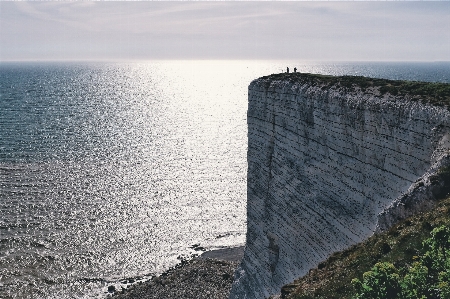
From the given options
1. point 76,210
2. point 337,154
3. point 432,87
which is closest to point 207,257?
point 76,210

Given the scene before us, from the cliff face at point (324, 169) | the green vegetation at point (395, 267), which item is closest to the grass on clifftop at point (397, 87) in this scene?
the cliff face at point (324, 169)

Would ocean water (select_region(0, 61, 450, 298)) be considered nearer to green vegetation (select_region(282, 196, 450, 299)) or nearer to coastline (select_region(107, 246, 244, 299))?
coastline (select_region(107, 246, 244, 299))

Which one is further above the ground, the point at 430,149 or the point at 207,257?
the point at 430,149

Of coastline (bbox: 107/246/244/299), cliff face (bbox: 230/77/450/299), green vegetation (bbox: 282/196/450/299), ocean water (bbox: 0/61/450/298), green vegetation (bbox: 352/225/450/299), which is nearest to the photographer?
green vegetation (bbox: 352/225/450/299)

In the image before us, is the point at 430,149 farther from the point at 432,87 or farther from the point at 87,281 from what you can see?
the point at 87,281

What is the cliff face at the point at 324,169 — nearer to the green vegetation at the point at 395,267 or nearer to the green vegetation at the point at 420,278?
the green vegetation at the point at 395,267

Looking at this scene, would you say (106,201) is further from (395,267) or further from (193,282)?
(395,267)

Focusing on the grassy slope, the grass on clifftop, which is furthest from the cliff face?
the grassy slope
